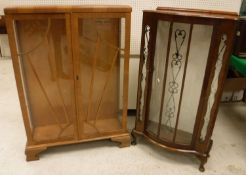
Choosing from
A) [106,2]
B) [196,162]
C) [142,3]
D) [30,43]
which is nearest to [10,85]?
[30,43]

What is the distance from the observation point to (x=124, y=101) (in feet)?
5.27

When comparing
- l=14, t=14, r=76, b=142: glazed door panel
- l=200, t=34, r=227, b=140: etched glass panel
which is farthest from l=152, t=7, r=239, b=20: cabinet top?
l=14, t=14, r=76, b=142: glazed door panel

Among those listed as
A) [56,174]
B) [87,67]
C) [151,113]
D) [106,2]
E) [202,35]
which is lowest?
[56,174]

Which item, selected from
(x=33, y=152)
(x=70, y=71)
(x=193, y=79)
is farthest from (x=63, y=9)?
(x=33, y=152)

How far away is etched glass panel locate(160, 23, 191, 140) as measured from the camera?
1305 mm

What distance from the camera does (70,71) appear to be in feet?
4.71

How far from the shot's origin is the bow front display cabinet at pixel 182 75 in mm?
1225

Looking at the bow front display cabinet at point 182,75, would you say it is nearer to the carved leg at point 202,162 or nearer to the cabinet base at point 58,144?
the carved leg at point 202,162

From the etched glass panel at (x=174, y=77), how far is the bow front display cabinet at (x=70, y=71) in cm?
29

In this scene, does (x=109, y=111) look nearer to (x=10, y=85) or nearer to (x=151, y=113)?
(x=151, y=113)

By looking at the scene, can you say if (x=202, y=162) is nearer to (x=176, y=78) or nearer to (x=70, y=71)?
(x=176, y=78)

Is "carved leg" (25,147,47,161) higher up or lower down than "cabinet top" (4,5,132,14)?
lower down

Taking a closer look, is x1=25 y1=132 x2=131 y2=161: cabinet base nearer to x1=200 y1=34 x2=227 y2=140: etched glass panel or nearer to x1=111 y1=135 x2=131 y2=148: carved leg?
x1=111 y1=135 x2=131 y2=148: carved leg

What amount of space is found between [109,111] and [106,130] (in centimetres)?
16
